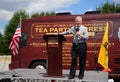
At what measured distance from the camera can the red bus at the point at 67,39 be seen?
16.2 metres

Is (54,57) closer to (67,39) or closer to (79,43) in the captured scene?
(79,43)

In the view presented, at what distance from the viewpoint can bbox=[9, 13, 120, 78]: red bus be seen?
16203 millimetres

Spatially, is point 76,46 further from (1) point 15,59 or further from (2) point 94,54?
(1) point 15,59

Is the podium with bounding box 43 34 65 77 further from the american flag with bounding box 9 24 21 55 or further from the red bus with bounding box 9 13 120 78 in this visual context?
the american flag with bounding box 9 24 21 55

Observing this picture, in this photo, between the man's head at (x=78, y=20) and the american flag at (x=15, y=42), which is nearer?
the man's head at (x=78, y=20)

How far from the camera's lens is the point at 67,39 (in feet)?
55.4

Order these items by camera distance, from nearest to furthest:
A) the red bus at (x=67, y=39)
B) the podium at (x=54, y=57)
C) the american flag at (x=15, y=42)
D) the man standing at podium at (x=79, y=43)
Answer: the man standing at podium at (x=79, y=43), the podium at (x=54, y=57), the red bus at (x=67, y=39), the american flag at (x=15, y=42)

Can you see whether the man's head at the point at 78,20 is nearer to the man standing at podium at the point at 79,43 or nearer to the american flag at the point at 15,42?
the man standing at podium at the point at 79,43

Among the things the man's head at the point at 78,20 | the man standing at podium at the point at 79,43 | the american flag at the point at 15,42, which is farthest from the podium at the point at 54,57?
the american flag at the point at 15,42

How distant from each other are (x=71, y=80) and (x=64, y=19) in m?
7.76

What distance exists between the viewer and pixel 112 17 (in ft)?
53.5

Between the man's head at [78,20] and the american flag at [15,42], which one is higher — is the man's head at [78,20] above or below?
above

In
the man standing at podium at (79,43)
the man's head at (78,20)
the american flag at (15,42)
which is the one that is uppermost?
the man's head at (78,20)

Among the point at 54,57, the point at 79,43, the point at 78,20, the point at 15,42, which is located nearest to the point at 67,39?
the point at 15,42
